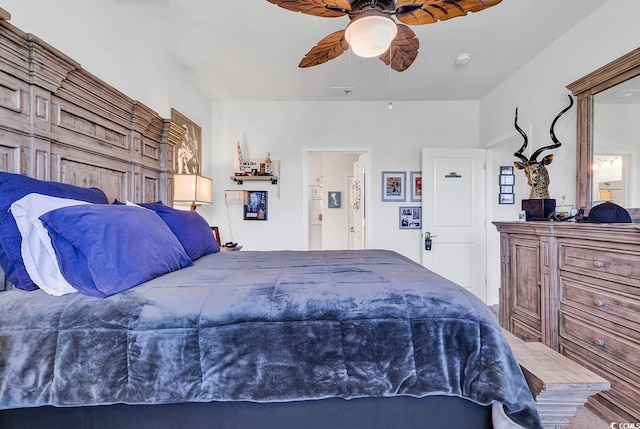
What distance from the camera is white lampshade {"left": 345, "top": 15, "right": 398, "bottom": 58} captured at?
1.53 metres

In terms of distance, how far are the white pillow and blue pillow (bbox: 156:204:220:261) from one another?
78 cm

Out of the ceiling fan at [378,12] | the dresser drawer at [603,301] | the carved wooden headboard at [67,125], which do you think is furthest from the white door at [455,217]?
the carved wooden headboard at [67,125]

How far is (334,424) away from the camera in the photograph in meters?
1.04

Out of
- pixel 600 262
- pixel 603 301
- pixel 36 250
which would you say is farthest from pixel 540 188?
pixel 36 250

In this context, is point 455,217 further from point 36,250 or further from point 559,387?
point 36,250

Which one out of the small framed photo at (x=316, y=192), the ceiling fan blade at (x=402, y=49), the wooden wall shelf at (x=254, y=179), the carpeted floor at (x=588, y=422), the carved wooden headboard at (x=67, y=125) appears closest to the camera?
the carved wooden headboard at (x=67, y=125)

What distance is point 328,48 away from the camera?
6.24 feet

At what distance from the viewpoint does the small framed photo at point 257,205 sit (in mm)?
4109

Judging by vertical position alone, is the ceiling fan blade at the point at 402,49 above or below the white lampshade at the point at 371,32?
above

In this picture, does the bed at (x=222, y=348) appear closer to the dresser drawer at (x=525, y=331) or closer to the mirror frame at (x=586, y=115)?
the dresser drawer at (x=525, y=331)

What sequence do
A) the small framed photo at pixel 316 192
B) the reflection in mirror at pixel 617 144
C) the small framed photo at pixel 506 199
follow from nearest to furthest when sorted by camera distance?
the reflection in mirror at pixel 617 144, the small framed photo at pixel 506 199, the small framed photo at pixel 316 192

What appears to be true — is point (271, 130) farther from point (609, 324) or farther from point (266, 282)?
point (609, 324)

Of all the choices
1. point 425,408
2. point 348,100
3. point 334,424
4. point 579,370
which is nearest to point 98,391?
point 334,424

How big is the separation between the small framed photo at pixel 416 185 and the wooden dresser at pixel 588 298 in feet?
5.43
